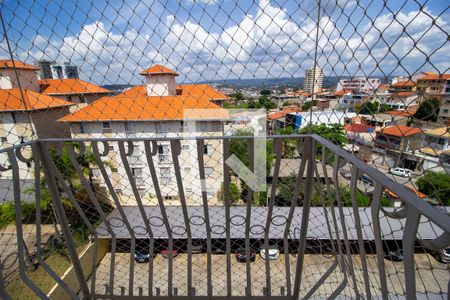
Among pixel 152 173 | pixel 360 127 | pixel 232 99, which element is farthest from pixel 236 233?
pixel 360 127

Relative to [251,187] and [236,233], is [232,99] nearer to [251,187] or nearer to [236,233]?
[251,187]

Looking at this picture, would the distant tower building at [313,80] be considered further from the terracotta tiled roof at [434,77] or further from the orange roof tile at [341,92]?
the terracotta tiled roof at [434,77]

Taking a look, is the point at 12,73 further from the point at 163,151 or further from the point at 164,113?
the point at 163,151

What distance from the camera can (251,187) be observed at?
4.12 ft

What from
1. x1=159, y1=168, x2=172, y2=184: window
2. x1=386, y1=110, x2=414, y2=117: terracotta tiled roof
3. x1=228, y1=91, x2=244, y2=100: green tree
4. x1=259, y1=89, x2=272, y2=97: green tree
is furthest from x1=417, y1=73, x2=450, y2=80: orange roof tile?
x1=159, y1=168, x2=172, y2=184: window

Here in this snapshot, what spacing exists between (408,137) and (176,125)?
102 inches

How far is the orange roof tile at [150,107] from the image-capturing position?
170cm

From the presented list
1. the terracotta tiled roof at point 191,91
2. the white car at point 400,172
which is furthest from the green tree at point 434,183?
the terracotta tiled roof at point 191,91

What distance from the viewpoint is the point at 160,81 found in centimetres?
148

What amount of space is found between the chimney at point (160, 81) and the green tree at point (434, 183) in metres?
1.30

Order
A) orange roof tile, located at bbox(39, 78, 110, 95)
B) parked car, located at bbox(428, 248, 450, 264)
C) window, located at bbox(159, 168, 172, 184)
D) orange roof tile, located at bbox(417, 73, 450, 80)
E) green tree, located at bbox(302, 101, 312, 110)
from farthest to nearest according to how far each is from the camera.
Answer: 1. window, located at bbox(159, 168, 172, 184)
2. orange roof tile, located at bbox(39, 78, 110, 95)
3. green tree, located at bbox(302, 101, 312, 110)
4. orange roof tile, located at bbox(417, 73, 450, 80)
5. parked car, located at bbox(428, 248, 450, 264)

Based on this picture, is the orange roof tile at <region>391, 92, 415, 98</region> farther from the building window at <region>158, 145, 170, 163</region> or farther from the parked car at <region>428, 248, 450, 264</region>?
the building window at <region>158, 145, 170, 163</region>

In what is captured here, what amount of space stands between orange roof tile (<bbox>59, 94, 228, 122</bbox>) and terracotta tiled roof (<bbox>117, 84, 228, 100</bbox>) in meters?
0.04

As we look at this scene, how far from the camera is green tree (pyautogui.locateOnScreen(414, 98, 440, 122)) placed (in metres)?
0.75
